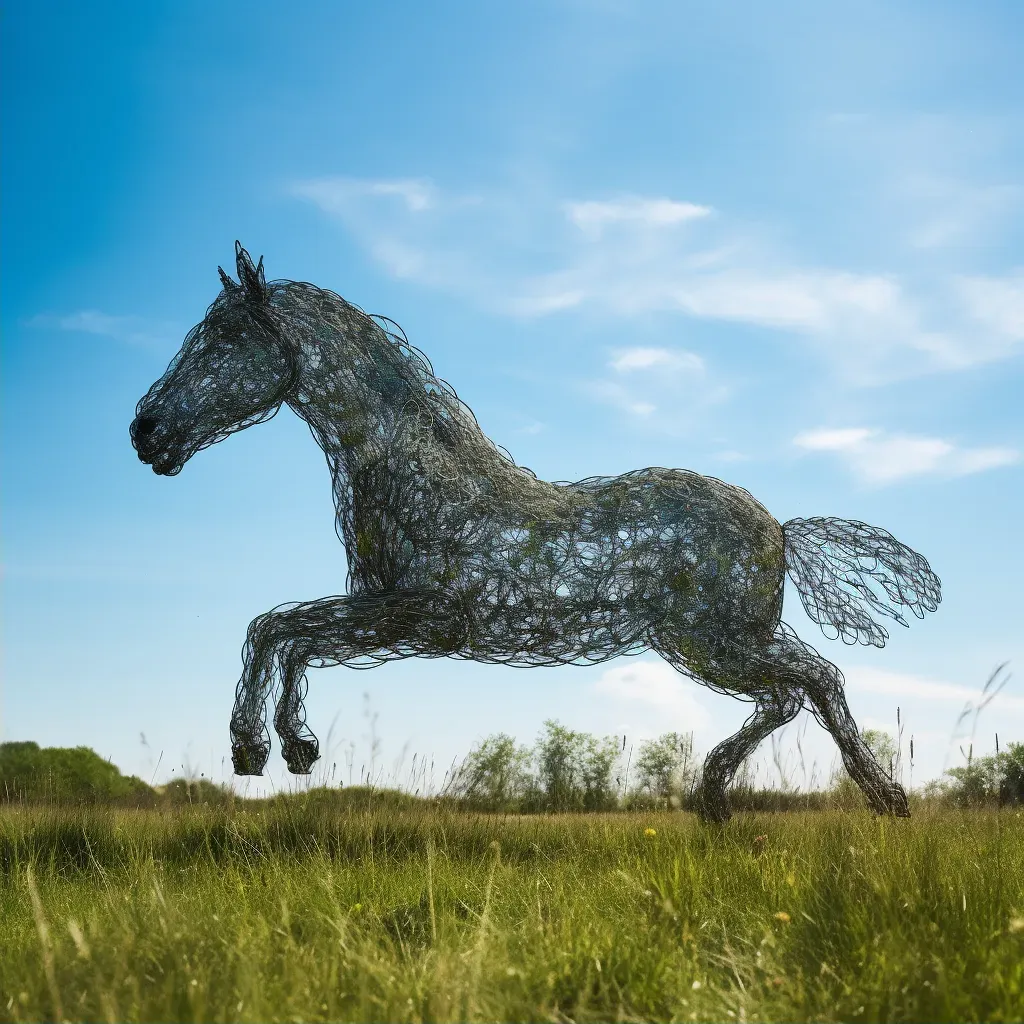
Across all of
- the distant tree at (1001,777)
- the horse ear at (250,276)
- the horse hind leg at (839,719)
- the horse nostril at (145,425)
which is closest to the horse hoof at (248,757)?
the horse nostril at (145,425)

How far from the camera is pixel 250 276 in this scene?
18.7 ft

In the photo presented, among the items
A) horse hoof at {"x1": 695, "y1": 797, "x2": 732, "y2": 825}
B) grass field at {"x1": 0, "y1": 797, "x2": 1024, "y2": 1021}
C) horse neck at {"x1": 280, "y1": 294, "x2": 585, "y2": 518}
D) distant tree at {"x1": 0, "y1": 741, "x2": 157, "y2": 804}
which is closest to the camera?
grass field at {"x1": 0, "y1": 797, "x2": 1024, "y2": 1021}

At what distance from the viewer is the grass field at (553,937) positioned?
255 centimetres

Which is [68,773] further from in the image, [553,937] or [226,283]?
[553,937]

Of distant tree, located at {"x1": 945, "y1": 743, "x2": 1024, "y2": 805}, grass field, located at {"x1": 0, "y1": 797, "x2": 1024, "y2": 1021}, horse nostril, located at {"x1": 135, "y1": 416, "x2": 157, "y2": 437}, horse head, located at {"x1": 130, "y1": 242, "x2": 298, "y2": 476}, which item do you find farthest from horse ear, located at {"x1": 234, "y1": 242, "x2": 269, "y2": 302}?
distant tree, located at {"x1": 945, "y1": 743, "x2": 1024, "y2": 805}

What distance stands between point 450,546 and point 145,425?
2.02 metres

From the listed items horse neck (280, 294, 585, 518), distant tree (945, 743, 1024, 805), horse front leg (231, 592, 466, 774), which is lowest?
distant tree (945, 743, 1024, 805)

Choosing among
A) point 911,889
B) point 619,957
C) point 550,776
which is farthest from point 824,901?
point 550,776

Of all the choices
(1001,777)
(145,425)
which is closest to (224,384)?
(145,425)

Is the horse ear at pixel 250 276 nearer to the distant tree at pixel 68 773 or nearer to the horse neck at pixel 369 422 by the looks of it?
the horse neck at pixel 369 422

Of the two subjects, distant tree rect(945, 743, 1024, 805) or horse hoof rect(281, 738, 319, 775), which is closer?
horse hoof rect(281, 738, 319, 775)

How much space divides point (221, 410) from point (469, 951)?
3.84 m

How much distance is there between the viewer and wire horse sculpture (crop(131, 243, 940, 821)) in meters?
5.57

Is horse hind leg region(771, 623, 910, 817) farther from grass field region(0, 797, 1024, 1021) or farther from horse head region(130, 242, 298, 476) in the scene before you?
horse head region(130, 242, 298, 476)
